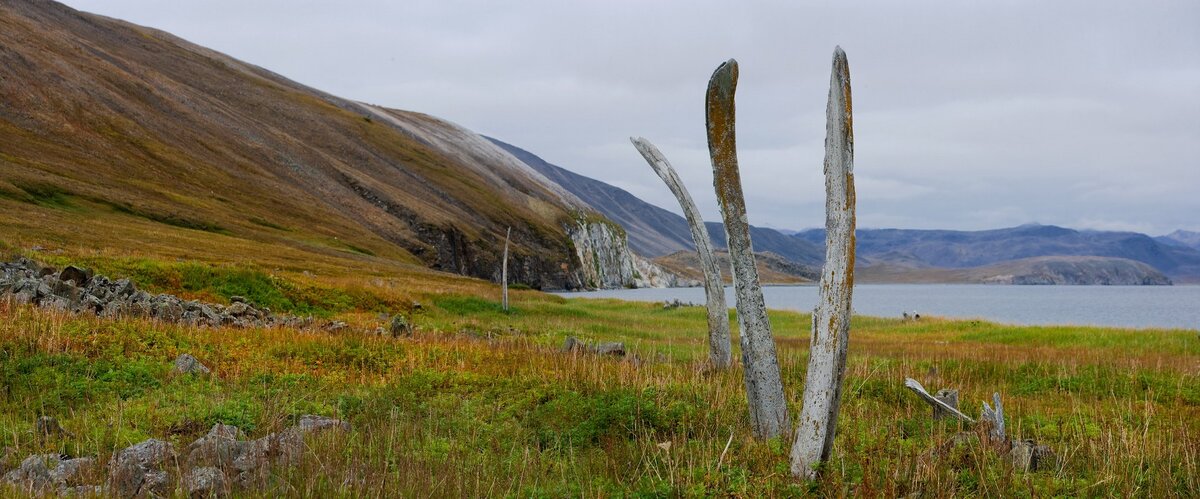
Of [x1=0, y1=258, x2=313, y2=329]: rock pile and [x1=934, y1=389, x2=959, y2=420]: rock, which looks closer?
[x1=934, y1=389, x2=959, y2=420]: rock

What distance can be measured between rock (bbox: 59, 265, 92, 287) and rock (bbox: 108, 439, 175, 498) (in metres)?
16.1

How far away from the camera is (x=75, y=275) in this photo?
2031 centimetres

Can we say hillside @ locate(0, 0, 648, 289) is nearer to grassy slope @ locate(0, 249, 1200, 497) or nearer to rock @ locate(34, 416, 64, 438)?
grassy slope @ locate(0, 249, 1200, 497)

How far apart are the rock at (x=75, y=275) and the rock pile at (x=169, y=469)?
15638mm

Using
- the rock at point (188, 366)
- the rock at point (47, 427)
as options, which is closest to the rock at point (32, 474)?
the rock at point (47, 427)

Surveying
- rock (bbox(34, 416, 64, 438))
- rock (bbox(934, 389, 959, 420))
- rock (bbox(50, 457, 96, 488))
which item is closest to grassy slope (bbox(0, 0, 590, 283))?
rock (bbox(34, 416, 64, 438))

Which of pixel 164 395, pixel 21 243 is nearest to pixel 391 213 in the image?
pixel 21 243

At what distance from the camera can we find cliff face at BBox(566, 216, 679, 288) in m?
163

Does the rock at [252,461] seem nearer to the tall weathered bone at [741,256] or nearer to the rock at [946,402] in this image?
the tall weathered bone at [741,256]

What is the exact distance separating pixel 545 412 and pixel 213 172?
78737 millimetres

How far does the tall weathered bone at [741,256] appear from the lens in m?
8.26

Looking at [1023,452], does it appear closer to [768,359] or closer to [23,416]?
[768,359]

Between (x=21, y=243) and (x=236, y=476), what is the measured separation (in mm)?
31978

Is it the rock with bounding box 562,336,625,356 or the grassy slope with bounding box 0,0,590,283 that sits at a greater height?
the grassy slope with bounding box 0,0,590,283
